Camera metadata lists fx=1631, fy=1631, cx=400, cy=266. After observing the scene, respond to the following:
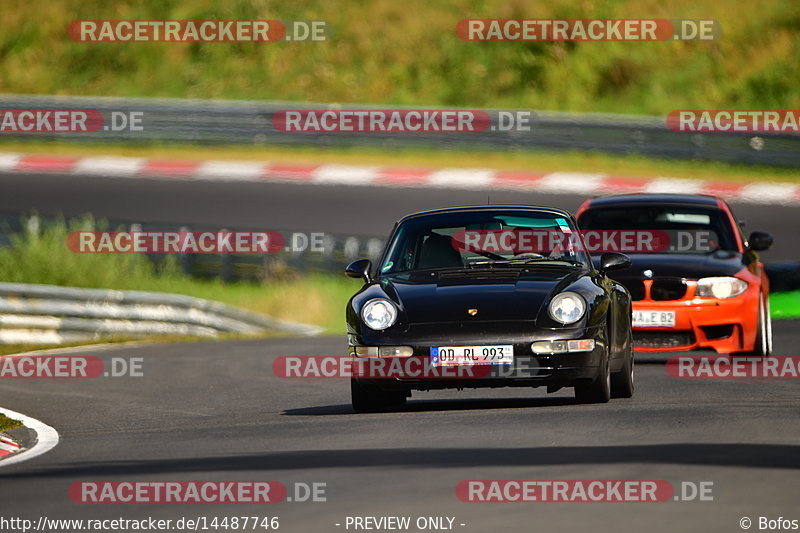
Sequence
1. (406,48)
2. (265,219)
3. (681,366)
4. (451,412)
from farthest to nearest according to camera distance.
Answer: (406,48) < (265,219) < (681,366) < (451,412)

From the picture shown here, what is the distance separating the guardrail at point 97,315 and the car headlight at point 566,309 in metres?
8.97

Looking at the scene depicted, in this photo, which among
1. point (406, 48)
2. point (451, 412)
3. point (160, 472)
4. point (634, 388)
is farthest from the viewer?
point (406, 48)

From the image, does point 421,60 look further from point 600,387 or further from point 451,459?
point 451,459

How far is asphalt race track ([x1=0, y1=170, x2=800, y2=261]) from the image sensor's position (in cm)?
2356

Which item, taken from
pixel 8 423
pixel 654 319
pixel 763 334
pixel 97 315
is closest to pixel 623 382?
pixel 654 319

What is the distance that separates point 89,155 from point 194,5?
28.7 feet

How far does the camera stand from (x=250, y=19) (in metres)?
35.1

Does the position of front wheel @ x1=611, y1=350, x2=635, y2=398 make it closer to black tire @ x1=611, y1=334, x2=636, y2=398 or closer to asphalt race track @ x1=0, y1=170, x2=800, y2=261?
black tire @ x1=611, y1=334, x2=636, y2=398

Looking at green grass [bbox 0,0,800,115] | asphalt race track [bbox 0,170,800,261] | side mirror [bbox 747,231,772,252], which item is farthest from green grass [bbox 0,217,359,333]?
green grass [bbox 0,0,800,115]

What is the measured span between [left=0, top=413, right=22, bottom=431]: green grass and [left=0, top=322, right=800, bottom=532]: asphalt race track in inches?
11.3

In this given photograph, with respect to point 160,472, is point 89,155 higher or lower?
higher

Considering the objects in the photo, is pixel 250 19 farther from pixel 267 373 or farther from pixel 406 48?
pixel 267 373

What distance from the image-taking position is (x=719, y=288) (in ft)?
43.4

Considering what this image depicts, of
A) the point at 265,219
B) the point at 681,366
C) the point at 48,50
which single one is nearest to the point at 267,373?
the point at 681,366
